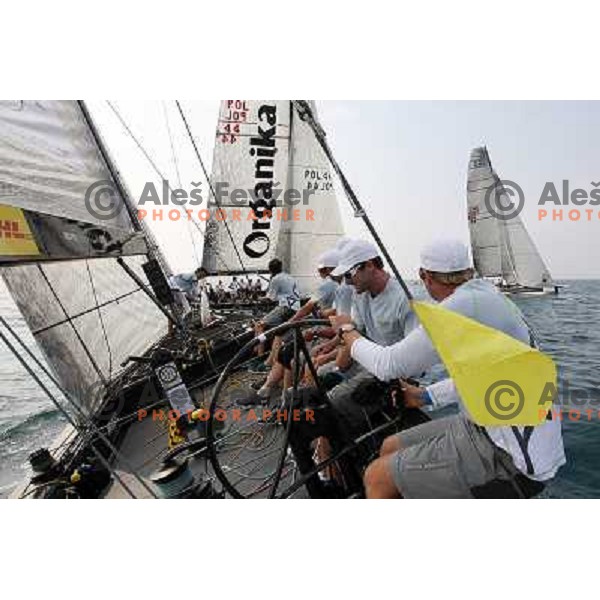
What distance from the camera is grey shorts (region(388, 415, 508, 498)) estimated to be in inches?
48.8

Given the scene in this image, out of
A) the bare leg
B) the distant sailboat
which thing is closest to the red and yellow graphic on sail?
the bare leg

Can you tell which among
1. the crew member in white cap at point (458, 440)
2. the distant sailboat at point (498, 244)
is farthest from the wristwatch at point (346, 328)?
the distant sailboat at point (498, 244)

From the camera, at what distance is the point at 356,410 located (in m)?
1.77

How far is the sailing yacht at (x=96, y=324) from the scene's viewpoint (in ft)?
4.98

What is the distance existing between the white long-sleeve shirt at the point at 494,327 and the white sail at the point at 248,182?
20.4 ft

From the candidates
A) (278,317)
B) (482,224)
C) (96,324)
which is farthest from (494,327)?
(482,224)

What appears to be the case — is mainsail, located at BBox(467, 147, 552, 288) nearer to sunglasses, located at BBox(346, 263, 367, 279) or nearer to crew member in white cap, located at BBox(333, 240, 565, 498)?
sunglasses, located at BBox(346, 263, 367, 279)

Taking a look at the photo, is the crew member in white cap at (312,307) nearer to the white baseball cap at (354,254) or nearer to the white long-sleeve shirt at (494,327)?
the white baseball cap at (354,254)

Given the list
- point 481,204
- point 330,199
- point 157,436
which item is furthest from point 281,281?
point 481,204

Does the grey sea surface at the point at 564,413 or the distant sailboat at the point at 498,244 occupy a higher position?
the distant sailboat at the point at 498,244

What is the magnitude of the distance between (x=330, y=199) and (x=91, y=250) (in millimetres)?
7645

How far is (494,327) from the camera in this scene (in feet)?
3.91

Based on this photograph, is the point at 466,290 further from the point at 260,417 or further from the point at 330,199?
the point at 330,199

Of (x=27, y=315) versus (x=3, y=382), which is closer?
(x=27, y=315)
